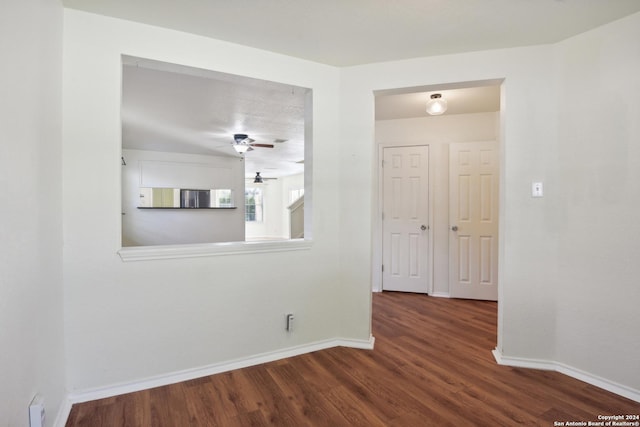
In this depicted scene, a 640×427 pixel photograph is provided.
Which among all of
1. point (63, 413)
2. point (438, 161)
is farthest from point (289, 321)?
point (438, 161)

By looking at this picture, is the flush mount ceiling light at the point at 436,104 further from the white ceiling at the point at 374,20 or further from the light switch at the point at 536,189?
the light switch at the point at 536,189

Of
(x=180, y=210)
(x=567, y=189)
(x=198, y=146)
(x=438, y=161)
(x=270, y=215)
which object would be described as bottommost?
(x=270, y=215)

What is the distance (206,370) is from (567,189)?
2.82 metres

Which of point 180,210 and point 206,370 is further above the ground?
point 180,210

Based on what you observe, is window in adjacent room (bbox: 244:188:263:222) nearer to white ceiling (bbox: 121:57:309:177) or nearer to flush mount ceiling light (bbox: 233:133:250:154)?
white ceiling (bbox: 121:57:309:177)

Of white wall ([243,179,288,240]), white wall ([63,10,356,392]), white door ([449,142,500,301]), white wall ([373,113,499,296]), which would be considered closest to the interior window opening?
white wall ([63,10,356,392])

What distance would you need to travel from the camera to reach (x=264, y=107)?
3447 millimetres

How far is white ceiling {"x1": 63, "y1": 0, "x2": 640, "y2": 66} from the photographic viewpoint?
1.76 meters

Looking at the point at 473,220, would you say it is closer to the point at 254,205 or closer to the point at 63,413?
the point at 63,413

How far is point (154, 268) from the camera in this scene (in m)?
1.99

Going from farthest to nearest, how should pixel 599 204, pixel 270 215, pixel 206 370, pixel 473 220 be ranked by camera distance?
pixel 270 215 → pixel 473 220 → pixel 206 370 → pixel 599 204

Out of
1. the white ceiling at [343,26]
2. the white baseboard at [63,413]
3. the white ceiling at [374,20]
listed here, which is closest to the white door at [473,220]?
the white ceiling at [343,26]

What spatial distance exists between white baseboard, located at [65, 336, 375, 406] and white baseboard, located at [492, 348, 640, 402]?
39.2 inches

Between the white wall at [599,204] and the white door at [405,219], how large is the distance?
1.94 m
